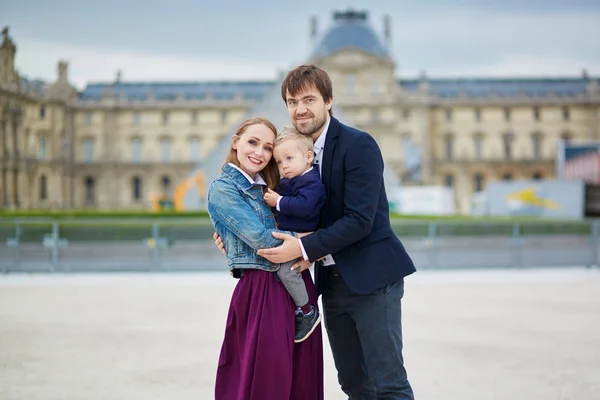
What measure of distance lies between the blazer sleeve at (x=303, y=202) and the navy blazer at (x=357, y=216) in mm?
98

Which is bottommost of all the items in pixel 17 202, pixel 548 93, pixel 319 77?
pixel 17 202

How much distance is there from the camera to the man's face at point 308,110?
284cm

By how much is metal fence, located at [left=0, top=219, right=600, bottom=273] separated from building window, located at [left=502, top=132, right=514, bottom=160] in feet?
144

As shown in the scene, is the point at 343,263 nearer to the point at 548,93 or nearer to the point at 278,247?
the point at 278,247

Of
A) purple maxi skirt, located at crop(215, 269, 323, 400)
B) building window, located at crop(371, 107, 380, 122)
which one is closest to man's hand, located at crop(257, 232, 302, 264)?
purple maxi skirt, located at crop(215, 269, 323, 400)

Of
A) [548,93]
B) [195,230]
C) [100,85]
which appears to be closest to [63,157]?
[100,85]

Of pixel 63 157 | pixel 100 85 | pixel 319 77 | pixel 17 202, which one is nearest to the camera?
pixel 319 77

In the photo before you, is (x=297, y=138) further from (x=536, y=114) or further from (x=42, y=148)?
(x=536, y=114)

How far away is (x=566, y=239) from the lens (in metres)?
12.5

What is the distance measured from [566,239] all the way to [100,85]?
5237 centimetres

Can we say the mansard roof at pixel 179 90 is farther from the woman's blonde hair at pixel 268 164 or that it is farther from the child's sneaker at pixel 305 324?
the child's sneaker at pixel 305 324

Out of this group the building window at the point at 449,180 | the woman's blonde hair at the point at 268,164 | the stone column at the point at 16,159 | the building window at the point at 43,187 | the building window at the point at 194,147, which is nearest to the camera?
the woman's blonde hair at the point at 268,164

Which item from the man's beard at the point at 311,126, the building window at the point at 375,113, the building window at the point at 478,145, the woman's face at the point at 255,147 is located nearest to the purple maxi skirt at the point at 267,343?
the woman's face at the point at 255,147

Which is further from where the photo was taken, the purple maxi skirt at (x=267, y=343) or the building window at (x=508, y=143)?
the building window at (x=508, y=143)
